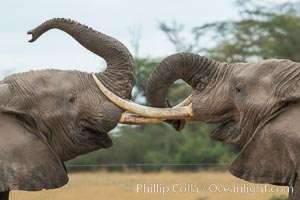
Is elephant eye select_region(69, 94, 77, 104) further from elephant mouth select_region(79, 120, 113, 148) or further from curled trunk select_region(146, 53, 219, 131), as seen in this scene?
curled trunk select_region(146, 53, 219, 131)

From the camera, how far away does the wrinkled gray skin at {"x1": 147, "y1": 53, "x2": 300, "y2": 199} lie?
7.80 m

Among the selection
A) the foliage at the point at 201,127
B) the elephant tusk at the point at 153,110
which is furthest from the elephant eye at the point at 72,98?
the foliage at the point at 201,127

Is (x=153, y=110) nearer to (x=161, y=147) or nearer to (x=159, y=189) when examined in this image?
(x=159, y=189)

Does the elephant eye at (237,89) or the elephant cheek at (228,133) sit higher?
the elephant eye at (237,89)

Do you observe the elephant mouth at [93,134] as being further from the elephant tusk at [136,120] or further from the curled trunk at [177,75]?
the curled trunk at [177,75]

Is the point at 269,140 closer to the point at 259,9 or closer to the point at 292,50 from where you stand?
the point at 292,50

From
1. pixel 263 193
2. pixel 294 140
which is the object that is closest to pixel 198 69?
pixel 294 140

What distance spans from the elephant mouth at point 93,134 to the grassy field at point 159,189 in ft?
5.77

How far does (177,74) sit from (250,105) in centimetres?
70

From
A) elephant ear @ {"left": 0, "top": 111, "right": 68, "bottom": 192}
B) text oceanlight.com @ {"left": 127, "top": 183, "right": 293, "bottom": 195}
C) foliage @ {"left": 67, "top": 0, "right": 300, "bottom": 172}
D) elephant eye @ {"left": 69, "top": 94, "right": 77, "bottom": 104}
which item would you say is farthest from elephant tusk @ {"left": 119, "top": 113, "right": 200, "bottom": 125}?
foliage @ {"left": 67, "top": 0, "right": 300, "bottom": 172}

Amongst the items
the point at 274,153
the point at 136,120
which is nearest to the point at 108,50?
the point at 136,120

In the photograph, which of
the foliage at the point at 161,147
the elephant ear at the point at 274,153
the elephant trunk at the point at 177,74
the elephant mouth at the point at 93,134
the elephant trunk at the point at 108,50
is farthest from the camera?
the foliage at the point at 161,147

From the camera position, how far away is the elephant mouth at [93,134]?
28.3 feet

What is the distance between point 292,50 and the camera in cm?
2983
